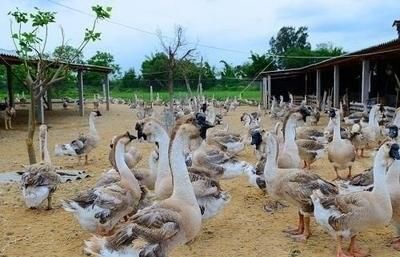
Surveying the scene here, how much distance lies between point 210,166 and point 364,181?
3107 mm

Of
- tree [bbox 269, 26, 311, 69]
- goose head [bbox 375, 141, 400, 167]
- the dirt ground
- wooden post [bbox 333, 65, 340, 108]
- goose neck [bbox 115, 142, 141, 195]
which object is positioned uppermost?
tree [bbox 269, 26, 311, 69]

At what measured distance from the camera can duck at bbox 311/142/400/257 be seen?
579 centimetres

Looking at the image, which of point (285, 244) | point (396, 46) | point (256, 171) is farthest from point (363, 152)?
point (285, 244)

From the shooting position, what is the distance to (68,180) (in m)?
10.7

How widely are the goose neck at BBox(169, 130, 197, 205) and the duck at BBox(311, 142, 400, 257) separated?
2012mm

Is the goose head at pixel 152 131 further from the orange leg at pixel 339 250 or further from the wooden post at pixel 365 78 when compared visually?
the wooden post at pixel 365 78

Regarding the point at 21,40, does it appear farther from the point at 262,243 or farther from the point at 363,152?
the point at 363,152

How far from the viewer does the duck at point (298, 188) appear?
6.72 metres

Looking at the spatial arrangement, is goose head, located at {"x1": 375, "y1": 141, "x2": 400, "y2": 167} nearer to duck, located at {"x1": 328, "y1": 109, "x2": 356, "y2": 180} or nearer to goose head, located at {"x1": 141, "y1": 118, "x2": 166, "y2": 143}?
goose head, located at {"x1": 141, "y1": 118, "x2": 166, "y2": 143}

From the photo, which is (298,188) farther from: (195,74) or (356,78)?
(195,74)

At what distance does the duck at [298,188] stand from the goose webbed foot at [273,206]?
41.8 inches

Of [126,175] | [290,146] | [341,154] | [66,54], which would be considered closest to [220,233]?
[126,175]

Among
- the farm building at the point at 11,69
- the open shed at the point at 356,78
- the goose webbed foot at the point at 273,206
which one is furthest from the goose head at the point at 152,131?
the open shed at the point at 356,78

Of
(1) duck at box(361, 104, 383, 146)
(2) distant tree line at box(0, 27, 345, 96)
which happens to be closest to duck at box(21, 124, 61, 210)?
(1) duck at box(361, 104, 383, 146)
